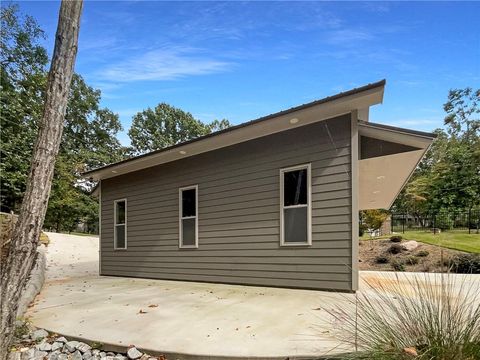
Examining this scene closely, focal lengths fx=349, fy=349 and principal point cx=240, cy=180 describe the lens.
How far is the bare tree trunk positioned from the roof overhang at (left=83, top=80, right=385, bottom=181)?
3.63 meters

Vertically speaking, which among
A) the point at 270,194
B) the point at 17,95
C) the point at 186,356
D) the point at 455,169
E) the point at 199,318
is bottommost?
the point at 199,318

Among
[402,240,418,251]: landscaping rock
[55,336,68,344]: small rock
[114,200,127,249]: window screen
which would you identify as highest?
[114,200,127,249]: window screen

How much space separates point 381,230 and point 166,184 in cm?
1587

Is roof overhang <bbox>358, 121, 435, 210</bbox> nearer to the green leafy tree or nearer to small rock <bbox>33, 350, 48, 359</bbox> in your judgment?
small rock <bbox>33, 350, 48, 359</bbox>

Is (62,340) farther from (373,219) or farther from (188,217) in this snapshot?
(373,219)

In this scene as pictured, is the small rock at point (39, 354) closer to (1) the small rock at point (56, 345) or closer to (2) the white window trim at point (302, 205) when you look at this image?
(1) the small rock at point (56, 345)

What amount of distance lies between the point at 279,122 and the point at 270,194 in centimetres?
139

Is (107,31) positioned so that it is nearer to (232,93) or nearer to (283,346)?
(232,93)

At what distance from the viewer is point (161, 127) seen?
33344 millimetres

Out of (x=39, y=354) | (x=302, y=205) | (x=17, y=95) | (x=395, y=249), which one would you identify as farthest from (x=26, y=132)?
(x=395, y=249)

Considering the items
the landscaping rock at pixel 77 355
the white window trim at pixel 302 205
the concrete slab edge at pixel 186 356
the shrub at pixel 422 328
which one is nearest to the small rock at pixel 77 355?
the landscaping rock at pixel 77 355

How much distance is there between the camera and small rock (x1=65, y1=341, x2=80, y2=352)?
383cm

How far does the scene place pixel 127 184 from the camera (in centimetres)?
1020

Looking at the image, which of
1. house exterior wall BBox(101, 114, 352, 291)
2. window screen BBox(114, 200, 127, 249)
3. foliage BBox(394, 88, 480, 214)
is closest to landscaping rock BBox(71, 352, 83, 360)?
house exterior wall BBox(101, 114, 352, 291)
